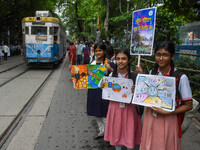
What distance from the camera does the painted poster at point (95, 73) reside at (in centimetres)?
335

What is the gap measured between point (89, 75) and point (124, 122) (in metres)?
1.00

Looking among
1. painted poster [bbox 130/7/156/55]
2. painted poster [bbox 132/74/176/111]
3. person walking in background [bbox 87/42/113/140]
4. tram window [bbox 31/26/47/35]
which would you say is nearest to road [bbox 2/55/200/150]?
person walking in background [bbox 87/42/113/140]

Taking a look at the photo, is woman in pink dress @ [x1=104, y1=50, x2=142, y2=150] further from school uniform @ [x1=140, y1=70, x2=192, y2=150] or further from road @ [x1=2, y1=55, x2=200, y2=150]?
road @ [x1=2, y1=55, x2=200, y2=150]

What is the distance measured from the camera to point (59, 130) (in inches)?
168

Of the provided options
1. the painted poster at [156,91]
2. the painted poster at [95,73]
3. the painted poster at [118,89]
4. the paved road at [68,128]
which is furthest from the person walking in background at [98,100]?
the painted poster at [156,91]

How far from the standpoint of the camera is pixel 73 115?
17.1 ft

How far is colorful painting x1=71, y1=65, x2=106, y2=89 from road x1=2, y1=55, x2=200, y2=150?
1.13 meters

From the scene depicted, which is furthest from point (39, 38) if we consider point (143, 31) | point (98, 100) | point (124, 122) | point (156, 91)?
point (156, 91)

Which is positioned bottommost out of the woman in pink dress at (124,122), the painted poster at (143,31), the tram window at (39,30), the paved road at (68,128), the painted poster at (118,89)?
the paved road at (68,128)

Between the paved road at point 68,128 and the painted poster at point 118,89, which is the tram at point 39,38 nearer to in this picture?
the paved road at point 68,128

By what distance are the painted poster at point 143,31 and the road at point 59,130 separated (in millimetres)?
1770

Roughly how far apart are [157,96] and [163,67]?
0.33 metres

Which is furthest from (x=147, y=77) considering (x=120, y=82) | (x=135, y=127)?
(x=135, y=127)

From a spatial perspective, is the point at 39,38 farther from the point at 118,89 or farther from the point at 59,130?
the point at 118,89
